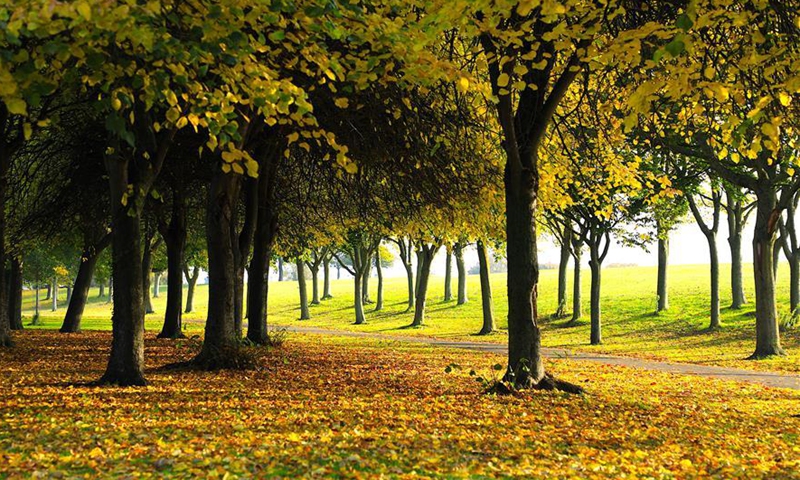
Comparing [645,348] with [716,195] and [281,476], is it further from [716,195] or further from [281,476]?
[281,476]

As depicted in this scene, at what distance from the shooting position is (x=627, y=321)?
102 ft

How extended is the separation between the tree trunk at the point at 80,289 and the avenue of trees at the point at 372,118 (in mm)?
93

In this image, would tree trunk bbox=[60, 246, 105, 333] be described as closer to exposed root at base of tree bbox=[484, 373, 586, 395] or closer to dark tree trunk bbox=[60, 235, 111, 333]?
dark tree trunk bbox=[60, 235, 111, 333]

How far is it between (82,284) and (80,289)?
1.44 feet

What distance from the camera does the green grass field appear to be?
21.8 metres

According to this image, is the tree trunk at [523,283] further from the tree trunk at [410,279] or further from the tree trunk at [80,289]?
the tree trunk at [410,279]

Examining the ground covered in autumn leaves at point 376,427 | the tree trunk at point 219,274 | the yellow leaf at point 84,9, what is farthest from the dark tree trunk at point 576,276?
the yellow leaf at point 84,9

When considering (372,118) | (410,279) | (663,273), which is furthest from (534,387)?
(410,279)

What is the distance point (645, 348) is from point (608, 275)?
3556 cm

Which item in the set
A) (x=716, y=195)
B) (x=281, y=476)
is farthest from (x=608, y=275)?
(x=281, y=476)

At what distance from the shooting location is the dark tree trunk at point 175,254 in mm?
18075

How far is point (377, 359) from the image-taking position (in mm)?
15227

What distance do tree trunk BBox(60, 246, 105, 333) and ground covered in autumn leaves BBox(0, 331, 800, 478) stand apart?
38.1ft

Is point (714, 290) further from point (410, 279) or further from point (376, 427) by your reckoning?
point (376, 427)
